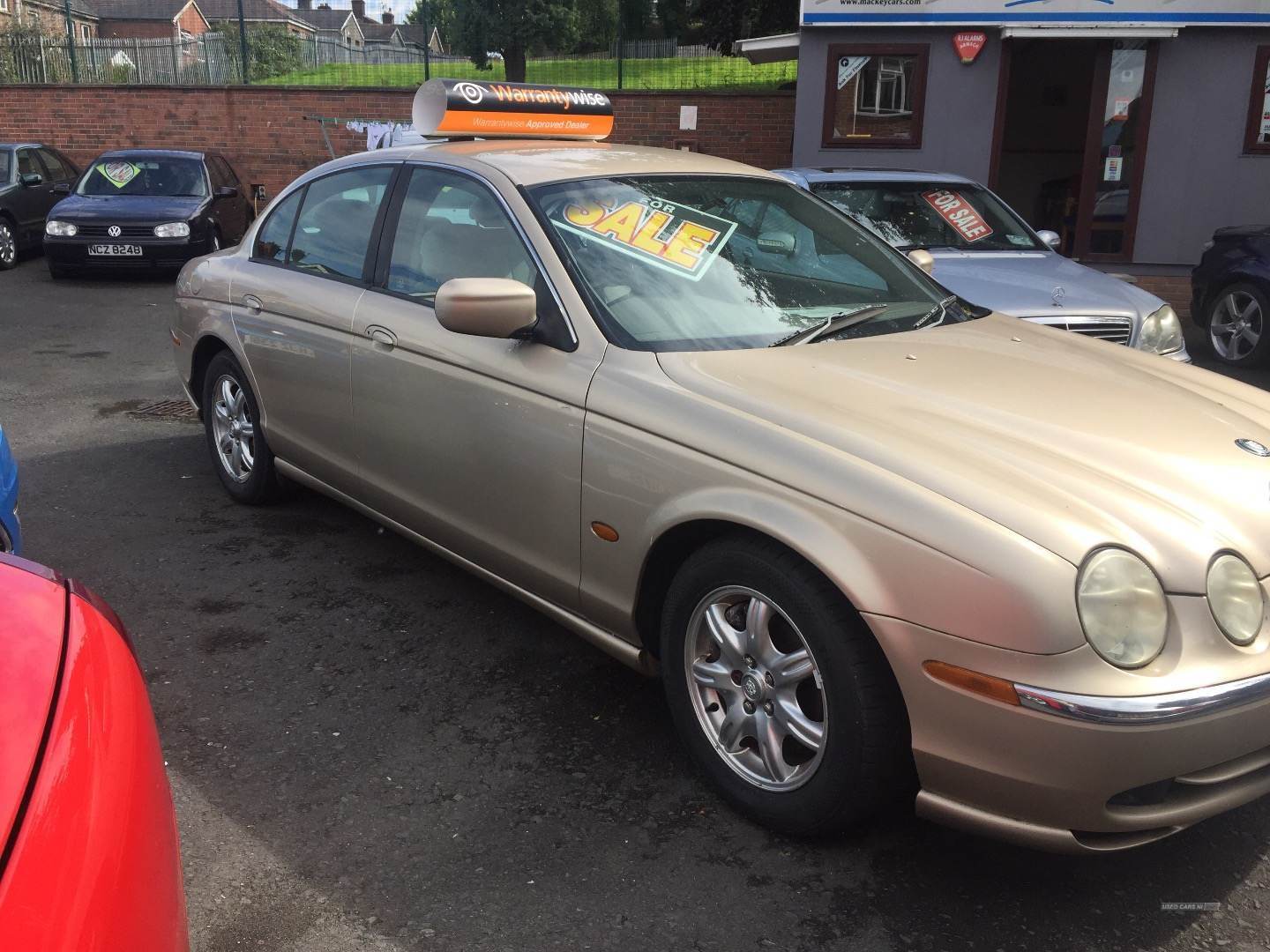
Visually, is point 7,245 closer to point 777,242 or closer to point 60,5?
point 60,5

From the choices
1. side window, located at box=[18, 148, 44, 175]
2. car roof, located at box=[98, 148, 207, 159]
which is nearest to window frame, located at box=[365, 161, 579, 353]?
car roof, located at box=[98, 148, 207, 159]

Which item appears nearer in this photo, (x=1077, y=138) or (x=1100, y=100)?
(x=1100, y=100)

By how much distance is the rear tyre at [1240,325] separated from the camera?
8.57m

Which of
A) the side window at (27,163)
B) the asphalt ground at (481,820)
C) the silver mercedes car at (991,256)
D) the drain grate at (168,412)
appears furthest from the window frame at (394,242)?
the side window at (27,163)

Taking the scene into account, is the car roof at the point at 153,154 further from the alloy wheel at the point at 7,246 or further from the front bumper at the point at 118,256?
the front bumper at the point at 118,256

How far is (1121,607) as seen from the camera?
2.26 m

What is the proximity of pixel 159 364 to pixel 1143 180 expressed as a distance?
10.3m

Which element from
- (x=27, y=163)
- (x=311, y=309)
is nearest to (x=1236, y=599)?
(x=311, y=309)

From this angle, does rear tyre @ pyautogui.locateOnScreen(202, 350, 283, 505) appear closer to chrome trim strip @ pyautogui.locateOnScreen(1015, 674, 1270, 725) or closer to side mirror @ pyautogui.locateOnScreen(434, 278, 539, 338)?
side mirror @ pyautogui.locateOnScreen(434, 278, 539, 338)

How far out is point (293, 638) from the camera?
395 centimetres

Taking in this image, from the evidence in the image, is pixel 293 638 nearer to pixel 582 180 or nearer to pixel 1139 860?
pixel 582 180

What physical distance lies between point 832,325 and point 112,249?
1096cm

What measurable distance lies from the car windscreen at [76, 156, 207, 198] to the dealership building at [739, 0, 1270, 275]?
681 cm

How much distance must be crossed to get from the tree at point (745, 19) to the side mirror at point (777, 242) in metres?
20.1
